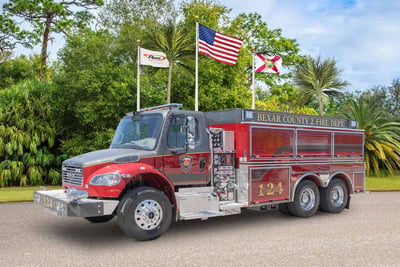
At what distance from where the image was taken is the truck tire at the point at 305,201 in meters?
9.80

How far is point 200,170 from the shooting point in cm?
827

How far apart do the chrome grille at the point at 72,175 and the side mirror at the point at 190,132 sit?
2057 millimetres

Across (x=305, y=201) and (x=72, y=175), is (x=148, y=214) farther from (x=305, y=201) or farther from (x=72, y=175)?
(x=305, y=201)

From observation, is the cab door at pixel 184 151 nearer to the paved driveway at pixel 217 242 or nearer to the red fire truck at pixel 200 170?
the red fire truck at pixel 200 170

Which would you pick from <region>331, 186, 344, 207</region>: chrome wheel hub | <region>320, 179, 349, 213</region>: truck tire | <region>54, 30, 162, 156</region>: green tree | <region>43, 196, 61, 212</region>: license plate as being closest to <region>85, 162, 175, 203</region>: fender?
→ <region>43, 196, 61, 212</region>: license plate

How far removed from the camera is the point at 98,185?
7027 mm

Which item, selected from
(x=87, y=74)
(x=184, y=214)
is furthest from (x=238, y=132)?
(x=87, y=74)

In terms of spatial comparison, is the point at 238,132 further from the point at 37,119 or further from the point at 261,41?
the point at 261,41

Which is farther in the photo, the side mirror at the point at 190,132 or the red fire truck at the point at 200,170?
→ the side mirror at the point at 190,132

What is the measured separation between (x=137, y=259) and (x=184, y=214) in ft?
5.60

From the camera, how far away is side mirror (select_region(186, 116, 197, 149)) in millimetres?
7789

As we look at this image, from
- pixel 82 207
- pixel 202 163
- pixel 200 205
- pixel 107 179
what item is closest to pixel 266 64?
pixel 202 163

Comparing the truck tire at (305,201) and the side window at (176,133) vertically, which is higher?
the side window at (176,133)

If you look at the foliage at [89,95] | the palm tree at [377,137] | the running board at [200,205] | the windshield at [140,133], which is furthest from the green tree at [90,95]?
the palm tree at [377,137]
